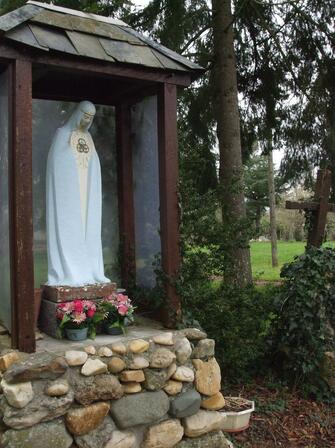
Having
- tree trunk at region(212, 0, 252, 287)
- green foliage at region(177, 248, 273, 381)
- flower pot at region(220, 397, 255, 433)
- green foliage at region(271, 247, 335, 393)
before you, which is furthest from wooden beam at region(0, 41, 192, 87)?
tree trunk at region(212, 0, 252, 287)

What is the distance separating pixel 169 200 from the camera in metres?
3.72

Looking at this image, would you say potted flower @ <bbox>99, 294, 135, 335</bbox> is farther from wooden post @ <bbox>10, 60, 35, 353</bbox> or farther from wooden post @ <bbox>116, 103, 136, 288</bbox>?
wooden post @ <bbox>116, 103, 136, 288</bbox>

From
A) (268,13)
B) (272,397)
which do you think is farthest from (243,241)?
(268,13)

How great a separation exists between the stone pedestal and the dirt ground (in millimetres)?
1522

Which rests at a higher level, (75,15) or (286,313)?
(75,15)

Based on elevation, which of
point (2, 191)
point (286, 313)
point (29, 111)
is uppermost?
point (29, 111)

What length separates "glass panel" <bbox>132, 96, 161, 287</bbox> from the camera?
4.18 metres

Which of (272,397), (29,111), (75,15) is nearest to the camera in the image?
(29,111)

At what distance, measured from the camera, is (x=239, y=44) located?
7.75 meters

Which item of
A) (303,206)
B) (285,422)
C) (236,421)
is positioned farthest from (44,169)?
(285,422)

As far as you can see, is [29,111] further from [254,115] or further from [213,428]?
[254,115]

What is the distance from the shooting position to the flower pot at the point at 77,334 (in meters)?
3.37

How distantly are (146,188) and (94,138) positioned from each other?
2.19ft

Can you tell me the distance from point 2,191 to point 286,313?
2820 millimetres
